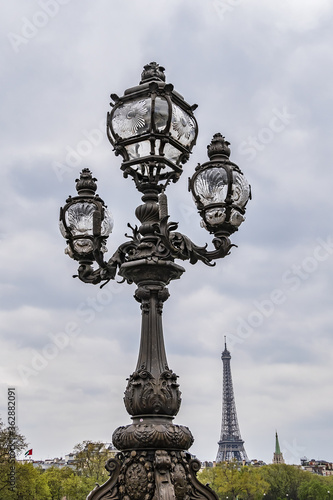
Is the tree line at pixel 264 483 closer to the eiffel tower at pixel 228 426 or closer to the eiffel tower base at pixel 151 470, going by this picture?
the eiffel tower at pixel 228 426

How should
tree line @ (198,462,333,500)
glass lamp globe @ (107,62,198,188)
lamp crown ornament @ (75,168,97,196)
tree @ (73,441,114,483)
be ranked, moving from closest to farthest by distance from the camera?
glass lamp globe @ (107,62,198,188) < lamp crown ornament @ (75,168,97,196) < tree @ (73,441,114,483) < tree line @ (198,462,333,500)

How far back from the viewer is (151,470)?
4.63 m

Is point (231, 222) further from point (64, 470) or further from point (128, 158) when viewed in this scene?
point (64, 470)

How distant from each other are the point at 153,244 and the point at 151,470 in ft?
5.93

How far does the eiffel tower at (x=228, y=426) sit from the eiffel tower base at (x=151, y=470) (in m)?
109

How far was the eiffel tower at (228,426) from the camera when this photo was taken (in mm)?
112188

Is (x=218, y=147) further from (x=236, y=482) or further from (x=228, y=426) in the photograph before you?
(x=228, y=426)

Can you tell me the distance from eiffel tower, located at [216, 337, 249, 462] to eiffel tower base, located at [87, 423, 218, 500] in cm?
10879

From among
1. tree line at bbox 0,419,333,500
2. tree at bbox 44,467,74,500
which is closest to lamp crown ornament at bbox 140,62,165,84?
tree line at bbox 0,419,333,500

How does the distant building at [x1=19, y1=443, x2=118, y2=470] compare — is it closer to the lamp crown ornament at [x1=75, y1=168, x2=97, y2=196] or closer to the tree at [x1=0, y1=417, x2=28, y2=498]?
the tree at [x1=0, y1=417, x2=28, y2=498]

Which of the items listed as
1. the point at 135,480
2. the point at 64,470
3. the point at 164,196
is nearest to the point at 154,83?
the point at 164,196

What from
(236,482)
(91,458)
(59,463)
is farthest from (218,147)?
(59,463)

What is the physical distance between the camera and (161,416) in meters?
4.81

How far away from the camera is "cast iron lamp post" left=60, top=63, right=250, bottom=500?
185 inches
